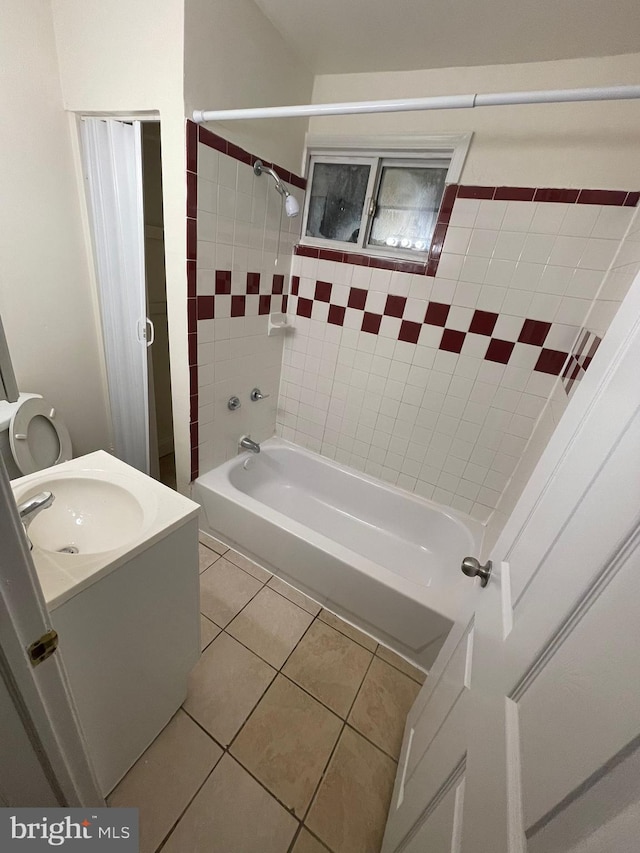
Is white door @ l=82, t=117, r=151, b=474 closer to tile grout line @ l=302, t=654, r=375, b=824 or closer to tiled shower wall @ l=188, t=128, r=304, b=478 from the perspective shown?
tiled shower wall @ l=188, t=128, r=304, b=478

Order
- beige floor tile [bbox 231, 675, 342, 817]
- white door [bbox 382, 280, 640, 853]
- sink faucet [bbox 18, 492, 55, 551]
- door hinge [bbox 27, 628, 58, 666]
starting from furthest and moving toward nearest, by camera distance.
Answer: beige floor tile [bbox 231, 675, 342, 817]
sink faucet [bbox 18, 492, 55, 551]
door hinge [bbox 27, 628, 58, 666]
white door [bbox 382, 280, 640, 853]

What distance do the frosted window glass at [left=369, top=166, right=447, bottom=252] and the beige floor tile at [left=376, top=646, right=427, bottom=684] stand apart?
1.83 metres

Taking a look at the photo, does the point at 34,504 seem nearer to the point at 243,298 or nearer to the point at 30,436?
the point at 30,436

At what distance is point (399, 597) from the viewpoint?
A: 132 cm

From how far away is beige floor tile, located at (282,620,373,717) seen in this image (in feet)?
4.05

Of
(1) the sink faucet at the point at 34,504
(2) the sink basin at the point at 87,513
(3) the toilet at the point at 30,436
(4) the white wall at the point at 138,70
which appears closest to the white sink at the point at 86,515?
(2) the sink basin at the point at 87,513

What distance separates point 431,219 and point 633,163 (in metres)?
0.70

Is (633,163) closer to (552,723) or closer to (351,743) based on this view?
(552,723)

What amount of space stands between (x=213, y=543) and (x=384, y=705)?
1.08 m

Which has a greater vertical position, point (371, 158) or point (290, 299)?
point (371, 158)

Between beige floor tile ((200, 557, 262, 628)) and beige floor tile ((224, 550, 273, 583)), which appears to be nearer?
beige floor tile ((200, 557, 262, 628))

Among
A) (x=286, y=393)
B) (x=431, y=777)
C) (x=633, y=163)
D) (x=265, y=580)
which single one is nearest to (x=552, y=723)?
(x=431, y=777)

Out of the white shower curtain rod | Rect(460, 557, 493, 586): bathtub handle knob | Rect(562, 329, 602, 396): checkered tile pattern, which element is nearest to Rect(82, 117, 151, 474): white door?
the white shower curtain rod

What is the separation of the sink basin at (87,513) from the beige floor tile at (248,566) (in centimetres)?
94
